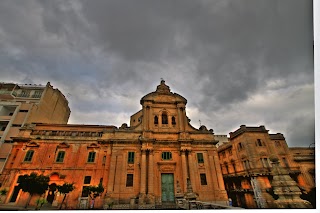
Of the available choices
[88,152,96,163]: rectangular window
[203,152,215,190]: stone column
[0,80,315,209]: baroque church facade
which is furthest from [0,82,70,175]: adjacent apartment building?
[203,152,215,190]: stone column

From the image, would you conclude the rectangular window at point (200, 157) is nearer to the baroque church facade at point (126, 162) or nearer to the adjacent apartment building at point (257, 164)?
the baroque church facade at point (126, 162)

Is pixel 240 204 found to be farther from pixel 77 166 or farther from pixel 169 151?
pixel 77 166

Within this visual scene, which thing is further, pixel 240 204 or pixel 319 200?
pixel 240 204

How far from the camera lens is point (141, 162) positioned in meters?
16.0

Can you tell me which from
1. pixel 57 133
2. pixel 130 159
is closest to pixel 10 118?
pixel 57 133

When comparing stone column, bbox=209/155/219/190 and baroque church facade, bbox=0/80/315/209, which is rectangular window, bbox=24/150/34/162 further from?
stone column, bbox=209/155/219/190

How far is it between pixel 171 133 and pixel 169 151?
6.53 ft

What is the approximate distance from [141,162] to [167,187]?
345cm

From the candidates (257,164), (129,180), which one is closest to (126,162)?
(129,180)

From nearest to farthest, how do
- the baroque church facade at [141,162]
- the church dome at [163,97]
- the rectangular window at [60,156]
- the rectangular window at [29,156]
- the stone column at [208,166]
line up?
the baroque church facade at [141,162]
the rectangular window at [29,156]
the rectangular window at [60,156]
the stone column at [208,166]
the church dome at [163,97]

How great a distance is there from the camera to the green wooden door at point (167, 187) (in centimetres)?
1509

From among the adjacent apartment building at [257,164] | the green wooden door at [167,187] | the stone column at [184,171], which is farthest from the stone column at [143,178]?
the adjacent apartment building at [257,164]

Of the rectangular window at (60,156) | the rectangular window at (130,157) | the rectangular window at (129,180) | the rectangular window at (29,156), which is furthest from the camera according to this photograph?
the rectangular window at (130,157)

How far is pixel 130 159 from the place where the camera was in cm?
1639
